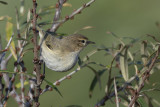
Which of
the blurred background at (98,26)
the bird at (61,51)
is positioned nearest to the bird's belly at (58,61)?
the bird at (61,51)

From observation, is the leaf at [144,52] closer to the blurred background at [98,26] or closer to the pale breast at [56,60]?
the pale breast at [56,60]

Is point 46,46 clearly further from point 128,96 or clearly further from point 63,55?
point 128,96

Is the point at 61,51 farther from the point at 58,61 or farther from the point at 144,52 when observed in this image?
the point at 144,52

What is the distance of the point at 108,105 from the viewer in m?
6.59

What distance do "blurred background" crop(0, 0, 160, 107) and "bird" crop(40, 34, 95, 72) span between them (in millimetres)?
2987

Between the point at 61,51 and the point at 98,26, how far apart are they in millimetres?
5468

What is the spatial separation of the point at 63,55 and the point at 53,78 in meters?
3.93

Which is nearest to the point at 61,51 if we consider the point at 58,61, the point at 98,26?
the point at 58,61

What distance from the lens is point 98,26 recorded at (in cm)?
906

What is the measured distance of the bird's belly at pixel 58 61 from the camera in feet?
11.5

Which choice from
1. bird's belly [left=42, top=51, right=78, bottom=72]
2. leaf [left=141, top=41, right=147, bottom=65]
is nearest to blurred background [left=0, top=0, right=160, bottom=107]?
bird's belly [left=42, top=51, right=78, bottom=72]

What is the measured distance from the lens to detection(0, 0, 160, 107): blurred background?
7.16 metres

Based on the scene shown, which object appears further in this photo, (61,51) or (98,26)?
(98,26)

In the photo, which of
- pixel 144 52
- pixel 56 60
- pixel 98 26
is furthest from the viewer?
pixel 98 26
